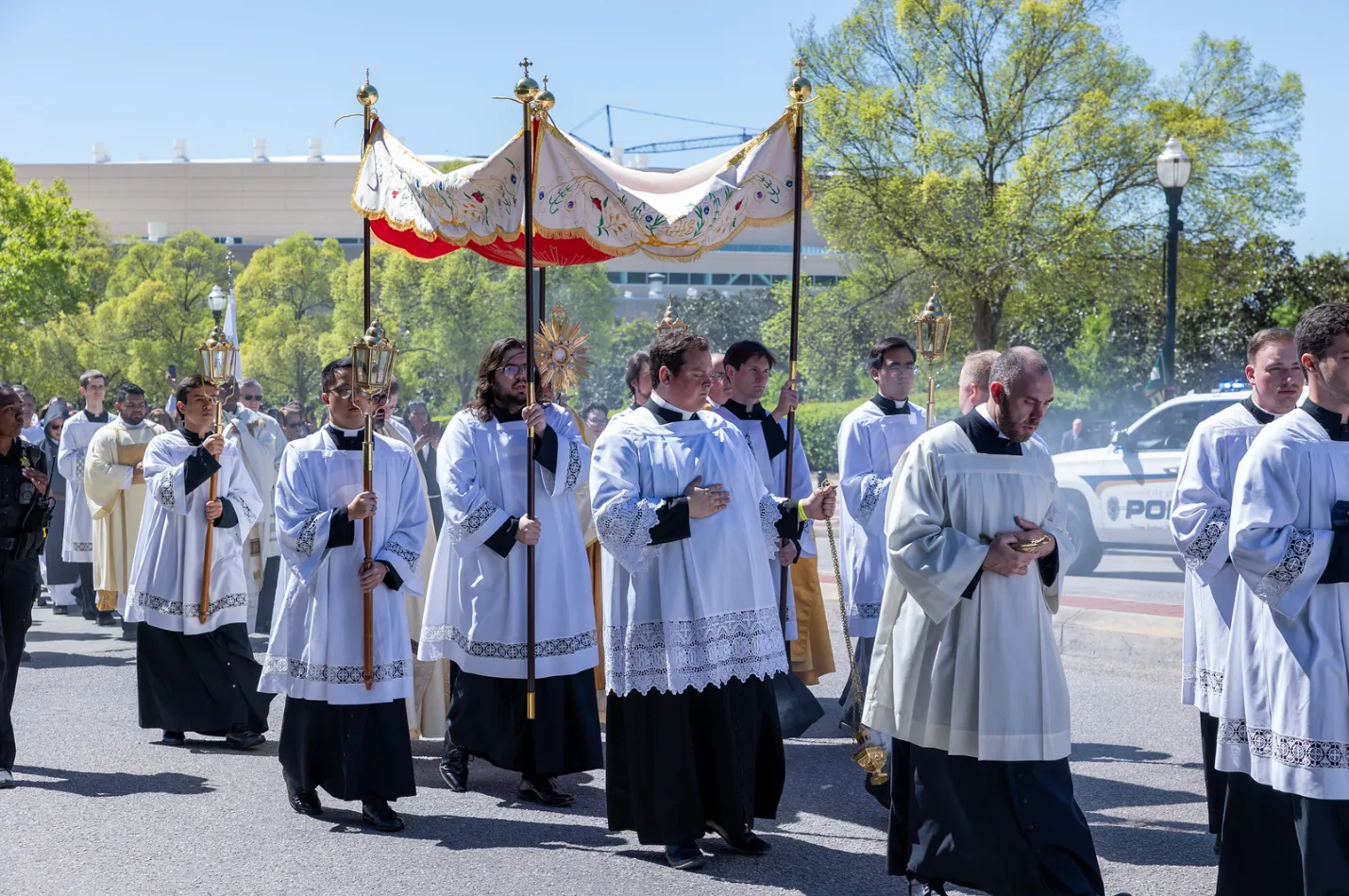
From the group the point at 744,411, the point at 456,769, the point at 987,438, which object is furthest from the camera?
the point at 744,411

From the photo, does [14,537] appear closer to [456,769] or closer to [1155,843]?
[456,769]

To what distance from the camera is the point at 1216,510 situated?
578 centimetres

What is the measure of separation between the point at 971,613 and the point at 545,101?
3.60 meters

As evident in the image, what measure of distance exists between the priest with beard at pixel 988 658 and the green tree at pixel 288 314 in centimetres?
4058

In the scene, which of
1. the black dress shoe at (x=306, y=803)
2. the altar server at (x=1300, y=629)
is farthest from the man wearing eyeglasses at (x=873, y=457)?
the altar server at (x=1300, y=629)

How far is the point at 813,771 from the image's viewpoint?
7461mm

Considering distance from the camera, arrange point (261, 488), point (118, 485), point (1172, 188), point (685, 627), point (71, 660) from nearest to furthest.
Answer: point (685, 627) < point (71, 660) < point (118, 485) < point (261, 488) < point (1172, 188)

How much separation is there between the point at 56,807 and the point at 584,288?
3645cm

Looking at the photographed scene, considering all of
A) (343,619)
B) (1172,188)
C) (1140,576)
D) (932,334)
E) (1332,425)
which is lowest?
(1140,576)

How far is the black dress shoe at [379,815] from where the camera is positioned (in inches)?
253

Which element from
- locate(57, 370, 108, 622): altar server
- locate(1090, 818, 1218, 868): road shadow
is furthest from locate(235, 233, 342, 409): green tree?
locate(1090, 818, 1218, 868): road shadow

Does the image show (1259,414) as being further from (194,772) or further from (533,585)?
(194,772)

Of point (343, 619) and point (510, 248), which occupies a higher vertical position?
point (510, 248)

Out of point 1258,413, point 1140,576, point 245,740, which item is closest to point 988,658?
point 1258,413
